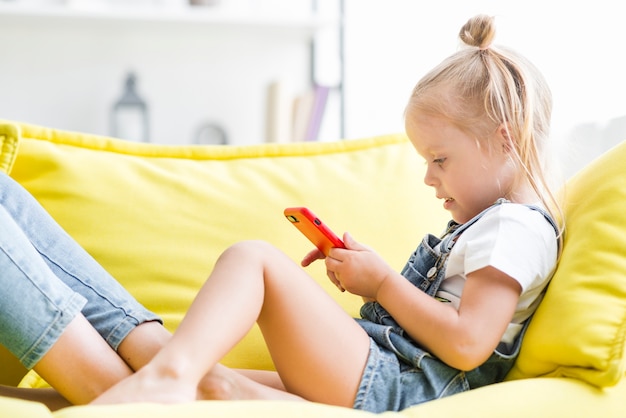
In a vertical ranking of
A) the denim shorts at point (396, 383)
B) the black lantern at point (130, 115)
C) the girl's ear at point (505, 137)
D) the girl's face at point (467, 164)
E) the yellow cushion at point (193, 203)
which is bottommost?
the black lantern at point (130, 115)

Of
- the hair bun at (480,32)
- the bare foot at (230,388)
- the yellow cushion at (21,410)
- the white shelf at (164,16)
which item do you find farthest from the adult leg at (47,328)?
the white shelf at (164,16)

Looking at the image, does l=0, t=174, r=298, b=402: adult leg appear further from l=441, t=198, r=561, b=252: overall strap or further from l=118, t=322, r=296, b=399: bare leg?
l=441, t=198, r=561, b=252: overall strap

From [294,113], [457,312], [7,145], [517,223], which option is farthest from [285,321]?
[294,113]

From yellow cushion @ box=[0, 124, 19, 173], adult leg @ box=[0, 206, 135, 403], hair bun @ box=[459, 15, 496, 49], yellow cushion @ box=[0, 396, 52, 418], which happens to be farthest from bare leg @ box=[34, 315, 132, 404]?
hair bun @ box=[459, 15, 496, 49]

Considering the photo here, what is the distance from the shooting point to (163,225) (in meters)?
1.36

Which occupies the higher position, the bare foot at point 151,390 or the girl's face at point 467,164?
the girl's face at point 467,164

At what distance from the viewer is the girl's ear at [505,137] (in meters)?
1.11

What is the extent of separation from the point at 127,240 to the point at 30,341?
1.35ft

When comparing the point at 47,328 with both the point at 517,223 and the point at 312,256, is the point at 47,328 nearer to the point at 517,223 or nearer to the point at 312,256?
the point at 312,256

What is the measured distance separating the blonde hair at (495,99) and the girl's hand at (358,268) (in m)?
0.22

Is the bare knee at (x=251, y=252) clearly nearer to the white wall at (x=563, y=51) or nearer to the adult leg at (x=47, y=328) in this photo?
the adult leg at (x=47, y=328)

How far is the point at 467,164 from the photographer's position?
113 cm

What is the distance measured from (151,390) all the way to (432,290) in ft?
1.43

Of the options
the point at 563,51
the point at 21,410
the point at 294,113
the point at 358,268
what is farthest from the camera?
the point at 294,113
